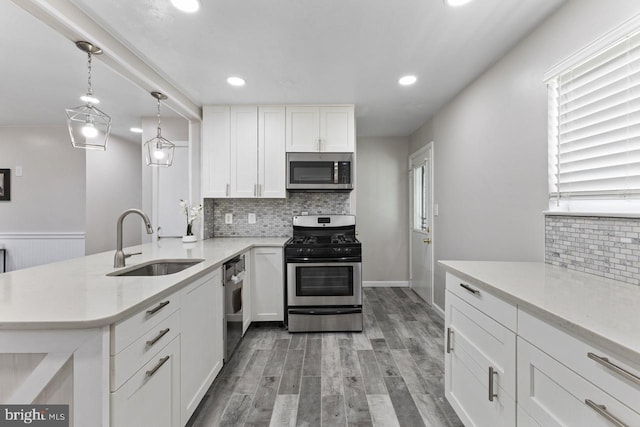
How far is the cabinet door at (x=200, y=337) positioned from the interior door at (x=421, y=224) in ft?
8.38

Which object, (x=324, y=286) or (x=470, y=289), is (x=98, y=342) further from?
(x=324, y=286)

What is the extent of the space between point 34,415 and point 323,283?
2182 millimetres

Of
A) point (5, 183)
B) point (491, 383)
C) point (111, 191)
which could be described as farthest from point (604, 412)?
point (5, 183)

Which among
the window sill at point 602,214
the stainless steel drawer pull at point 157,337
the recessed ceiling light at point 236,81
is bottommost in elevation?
the stainless steel drawer pull at point 157,337

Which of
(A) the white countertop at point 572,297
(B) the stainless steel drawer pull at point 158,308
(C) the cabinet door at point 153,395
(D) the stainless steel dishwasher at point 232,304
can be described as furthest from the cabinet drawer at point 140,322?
(A) the white countertop at point 572,297

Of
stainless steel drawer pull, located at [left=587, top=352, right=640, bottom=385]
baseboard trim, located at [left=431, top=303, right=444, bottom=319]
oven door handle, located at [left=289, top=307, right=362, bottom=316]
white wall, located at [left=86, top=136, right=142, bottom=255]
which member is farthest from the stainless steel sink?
white wall, located at [left=86, top=136, right=142, bottom=255]

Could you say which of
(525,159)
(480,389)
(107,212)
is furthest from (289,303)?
(107,212)

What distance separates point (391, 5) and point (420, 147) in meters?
2.50

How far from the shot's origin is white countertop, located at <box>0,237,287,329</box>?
35.7 inches

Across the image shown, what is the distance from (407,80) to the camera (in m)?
2.52

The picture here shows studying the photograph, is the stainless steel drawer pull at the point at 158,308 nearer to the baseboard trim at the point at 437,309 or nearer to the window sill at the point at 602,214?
the window sill at the point at 602,214

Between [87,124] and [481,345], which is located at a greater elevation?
[87,124]

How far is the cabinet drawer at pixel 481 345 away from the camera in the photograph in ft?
3.72

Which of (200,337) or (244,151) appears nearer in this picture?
(200,337)
